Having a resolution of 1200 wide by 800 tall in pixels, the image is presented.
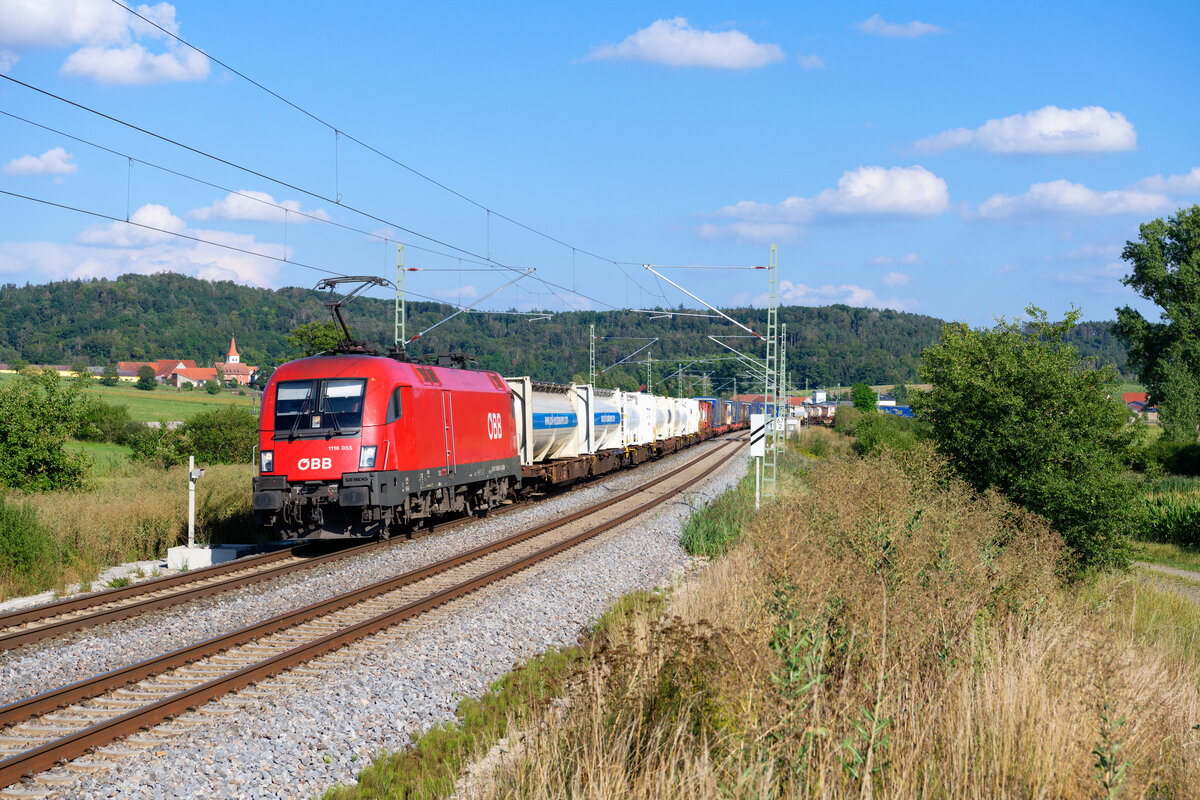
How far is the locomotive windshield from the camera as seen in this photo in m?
16.8

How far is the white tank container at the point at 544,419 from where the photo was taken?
1093 inches

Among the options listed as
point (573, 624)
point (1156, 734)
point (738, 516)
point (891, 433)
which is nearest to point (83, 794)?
point (573, 624)

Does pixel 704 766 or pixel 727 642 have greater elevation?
pixel 727 642

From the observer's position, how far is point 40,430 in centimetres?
2217

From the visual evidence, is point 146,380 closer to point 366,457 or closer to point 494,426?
point 494,426

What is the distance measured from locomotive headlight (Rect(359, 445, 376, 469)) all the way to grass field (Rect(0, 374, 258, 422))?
163 feet

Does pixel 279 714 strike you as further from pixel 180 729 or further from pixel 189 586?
pixel 189 586

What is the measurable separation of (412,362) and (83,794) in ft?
43.9

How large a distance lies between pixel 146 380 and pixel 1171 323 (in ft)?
326

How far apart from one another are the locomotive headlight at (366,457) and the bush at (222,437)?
20192 millimetres

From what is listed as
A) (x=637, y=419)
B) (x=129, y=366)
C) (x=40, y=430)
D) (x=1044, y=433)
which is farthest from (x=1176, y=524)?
(x=129, y=366)

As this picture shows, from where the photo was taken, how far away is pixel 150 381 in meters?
105

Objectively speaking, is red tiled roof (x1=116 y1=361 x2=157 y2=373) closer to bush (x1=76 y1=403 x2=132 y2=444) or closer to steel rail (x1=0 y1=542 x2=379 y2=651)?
bush (x1=76 y1=403 x2=132 y2=444)

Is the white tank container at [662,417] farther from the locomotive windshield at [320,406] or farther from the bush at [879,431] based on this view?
the locomotive windshield at [320,406]
